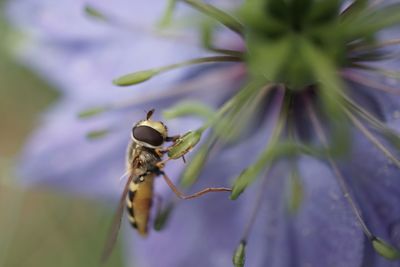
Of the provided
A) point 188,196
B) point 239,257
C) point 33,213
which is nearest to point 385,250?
point 239,257

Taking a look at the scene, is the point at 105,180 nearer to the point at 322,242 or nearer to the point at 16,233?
the point at 322,242

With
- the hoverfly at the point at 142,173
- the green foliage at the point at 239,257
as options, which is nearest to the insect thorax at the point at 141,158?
the hoverfly at the point at 142,173

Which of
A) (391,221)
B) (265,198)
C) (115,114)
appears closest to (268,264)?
(265,198)

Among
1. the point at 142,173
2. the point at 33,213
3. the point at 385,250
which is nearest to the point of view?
the point at 385,250

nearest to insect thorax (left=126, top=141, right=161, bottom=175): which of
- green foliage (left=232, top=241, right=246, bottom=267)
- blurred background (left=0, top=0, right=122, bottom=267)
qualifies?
green foliage (left=232, top=241, right=246, bottom=267)

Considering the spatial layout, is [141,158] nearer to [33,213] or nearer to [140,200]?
[140,200]

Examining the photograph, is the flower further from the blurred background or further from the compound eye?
the blurred background
